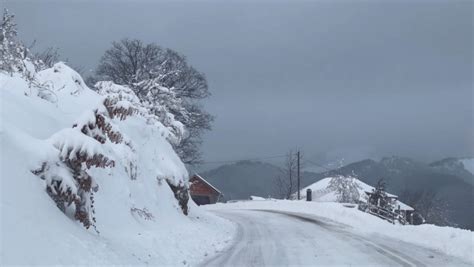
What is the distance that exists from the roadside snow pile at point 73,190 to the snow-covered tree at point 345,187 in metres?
72.4

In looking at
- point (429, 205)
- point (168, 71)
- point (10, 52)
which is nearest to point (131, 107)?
point (10, 52)

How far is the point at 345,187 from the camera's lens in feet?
300

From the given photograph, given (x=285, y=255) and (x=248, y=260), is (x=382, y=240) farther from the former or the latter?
(x=248, y=260)

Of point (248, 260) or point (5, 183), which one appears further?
point (248, 260)

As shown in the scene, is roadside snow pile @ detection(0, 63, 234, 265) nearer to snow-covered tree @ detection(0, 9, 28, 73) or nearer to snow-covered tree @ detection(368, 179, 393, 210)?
snow-covered tree @ detection(0, 9, 28, 73)

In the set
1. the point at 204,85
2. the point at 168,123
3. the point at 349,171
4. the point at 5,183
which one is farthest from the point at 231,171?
the point at 5,183

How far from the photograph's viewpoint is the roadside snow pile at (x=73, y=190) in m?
8.86

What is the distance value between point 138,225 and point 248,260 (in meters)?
2.89

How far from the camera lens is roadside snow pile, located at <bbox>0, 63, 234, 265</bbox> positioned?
8859 millimetres

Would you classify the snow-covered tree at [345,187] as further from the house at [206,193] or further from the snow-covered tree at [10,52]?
the snow-covered tree at [10,52]

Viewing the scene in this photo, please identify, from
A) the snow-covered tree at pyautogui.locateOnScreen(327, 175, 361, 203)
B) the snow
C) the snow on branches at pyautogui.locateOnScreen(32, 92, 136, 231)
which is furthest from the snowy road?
the snow

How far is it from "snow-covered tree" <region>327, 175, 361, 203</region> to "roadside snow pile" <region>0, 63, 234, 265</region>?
238ft

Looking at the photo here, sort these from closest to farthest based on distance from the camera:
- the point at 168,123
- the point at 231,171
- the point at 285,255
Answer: the point at 285,255 → the point at 168,123 → the point at 231,171

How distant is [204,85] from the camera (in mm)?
53219
